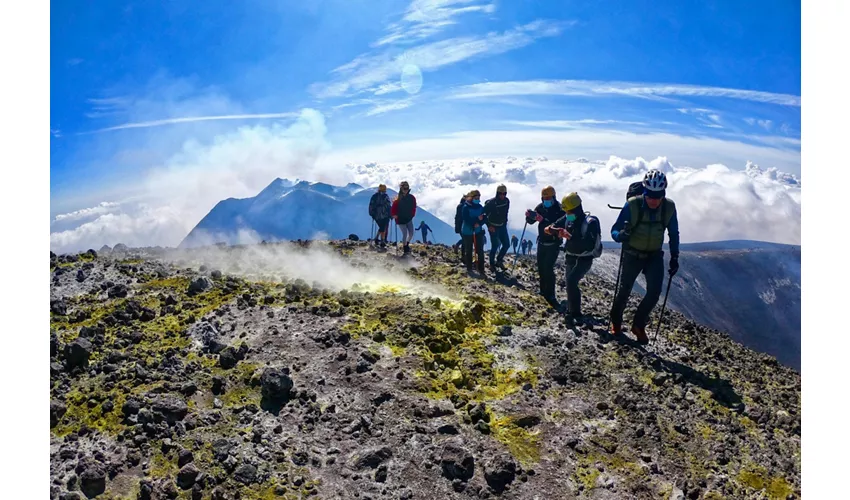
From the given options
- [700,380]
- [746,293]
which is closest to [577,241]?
[700,380]

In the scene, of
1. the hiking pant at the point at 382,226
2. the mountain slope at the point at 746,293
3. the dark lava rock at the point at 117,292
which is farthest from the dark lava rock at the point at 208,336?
the mountain slope at the point at 746,293

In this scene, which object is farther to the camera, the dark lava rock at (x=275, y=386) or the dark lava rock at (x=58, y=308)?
the dark lava rock at (x=58, y=308)

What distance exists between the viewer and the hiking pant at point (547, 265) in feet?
52.8

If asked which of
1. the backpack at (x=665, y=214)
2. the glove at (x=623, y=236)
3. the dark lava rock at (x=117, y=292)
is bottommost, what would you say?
the dark lava rock at (x=117, y=292)

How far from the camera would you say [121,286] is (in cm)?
1403

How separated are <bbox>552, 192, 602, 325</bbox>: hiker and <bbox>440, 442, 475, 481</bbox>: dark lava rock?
692 centimetres

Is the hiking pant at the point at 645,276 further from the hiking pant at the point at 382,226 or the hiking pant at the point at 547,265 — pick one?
the hiking pant at the point at 382,226

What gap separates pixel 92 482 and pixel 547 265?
12739 mm

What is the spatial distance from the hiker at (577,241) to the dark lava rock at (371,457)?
7452 millimetres

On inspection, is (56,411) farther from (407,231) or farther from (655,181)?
(407,231)

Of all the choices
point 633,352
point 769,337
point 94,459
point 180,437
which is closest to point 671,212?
point 633,352

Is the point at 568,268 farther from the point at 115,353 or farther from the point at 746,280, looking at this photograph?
the point at 746,280

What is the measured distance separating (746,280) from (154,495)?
110782 millimetres

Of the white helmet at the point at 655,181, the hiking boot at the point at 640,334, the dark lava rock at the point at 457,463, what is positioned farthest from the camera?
the hiking boot at the point at 640,334
